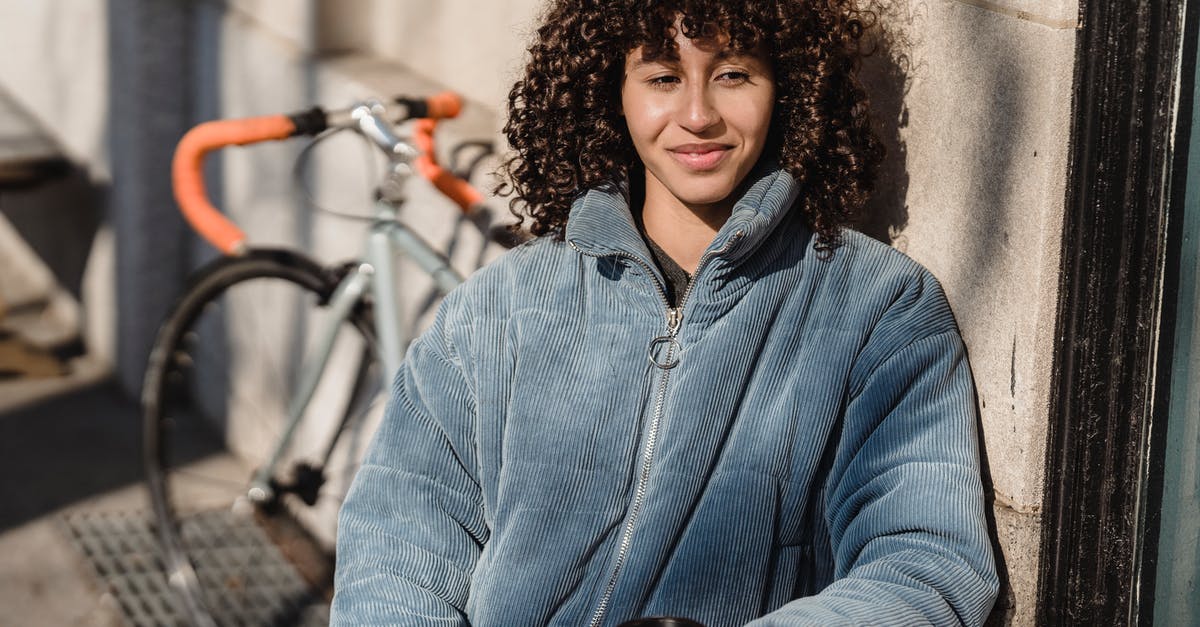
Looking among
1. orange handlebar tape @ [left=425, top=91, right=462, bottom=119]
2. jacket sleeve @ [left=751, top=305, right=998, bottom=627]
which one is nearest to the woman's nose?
jacket sleeve @ [left=751, top=305, right=998, bottom=627]

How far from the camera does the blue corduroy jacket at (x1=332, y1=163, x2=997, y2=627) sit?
1.92 metres

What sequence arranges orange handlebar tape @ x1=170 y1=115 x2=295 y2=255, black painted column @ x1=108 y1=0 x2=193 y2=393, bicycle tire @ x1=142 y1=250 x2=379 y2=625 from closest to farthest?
orange handlebar tape @ x1=170 y1=115 x2=295 y2=255 < bicycle tire @ x1=142 y1=250 x2=379 y2=625 < black painted column @ x1=108 y1=0 x2=193 y2=393

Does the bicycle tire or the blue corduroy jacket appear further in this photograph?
the bicycle tire

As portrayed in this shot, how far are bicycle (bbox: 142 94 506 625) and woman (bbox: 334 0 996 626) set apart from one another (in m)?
0.97

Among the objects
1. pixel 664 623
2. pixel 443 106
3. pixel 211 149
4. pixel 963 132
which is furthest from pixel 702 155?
pixel 211 149

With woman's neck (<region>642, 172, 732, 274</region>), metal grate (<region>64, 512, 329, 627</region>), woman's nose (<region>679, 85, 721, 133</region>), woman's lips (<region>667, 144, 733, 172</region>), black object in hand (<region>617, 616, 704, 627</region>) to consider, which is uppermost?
woman's nose (<region>679, 85, 721, 133</region>)

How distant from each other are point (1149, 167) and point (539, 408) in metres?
0.83

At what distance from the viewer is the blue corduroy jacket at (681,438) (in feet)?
6.29

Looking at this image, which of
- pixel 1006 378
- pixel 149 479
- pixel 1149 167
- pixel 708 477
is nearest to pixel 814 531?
pixel 708 477

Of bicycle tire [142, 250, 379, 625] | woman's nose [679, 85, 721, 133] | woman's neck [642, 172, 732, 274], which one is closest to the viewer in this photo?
woman's nose [679, 85, 721, 133]

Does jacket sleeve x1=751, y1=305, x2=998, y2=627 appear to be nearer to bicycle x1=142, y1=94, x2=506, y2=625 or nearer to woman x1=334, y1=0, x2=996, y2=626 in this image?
woman x1=334, y1=0, x2=996, y2=626

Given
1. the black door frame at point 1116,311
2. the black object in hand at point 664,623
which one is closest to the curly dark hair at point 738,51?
the black door frame at point 1116,311

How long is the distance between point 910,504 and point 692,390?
0.31 m

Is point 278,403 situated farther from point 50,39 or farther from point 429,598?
point 429,598
